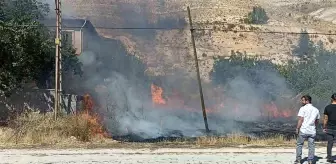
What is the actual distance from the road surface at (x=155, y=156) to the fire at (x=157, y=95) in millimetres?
25274

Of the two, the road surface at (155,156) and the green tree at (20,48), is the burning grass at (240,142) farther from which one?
the green tree at (20,48)

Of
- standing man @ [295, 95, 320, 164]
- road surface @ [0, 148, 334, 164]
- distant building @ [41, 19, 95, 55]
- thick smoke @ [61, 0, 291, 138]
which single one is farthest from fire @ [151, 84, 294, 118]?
standing man @ [295, 95, 320, 164]

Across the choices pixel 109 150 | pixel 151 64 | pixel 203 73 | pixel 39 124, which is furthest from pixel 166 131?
pixel 203 73

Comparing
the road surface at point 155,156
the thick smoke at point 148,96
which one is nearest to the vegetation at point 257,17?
the thick smoke at point 148,96

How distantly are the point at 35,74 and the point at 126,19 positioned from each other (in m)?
39.2

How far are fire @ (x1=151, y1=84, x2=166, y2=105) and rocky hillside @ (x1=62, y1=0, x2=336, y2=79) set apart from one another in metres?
8.10

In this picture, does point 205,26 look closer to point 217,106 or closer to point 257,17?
point 257,17

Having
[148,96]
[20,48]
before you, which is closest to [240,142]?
[20,48]

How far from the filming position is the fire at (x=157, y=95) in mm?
40031

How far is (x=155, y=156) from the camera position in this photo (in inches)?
517

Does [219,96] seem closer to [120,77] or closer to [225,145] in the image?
[120,77]

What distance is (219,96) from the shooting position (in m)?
46.0

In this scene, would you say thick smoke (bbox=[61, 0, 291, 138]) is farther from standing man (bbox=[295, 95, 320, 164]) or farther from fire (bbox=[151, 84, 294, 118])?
standing man (bbox=[295, 95, 320, 164])

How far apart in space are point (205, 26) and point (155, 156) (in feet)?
275
